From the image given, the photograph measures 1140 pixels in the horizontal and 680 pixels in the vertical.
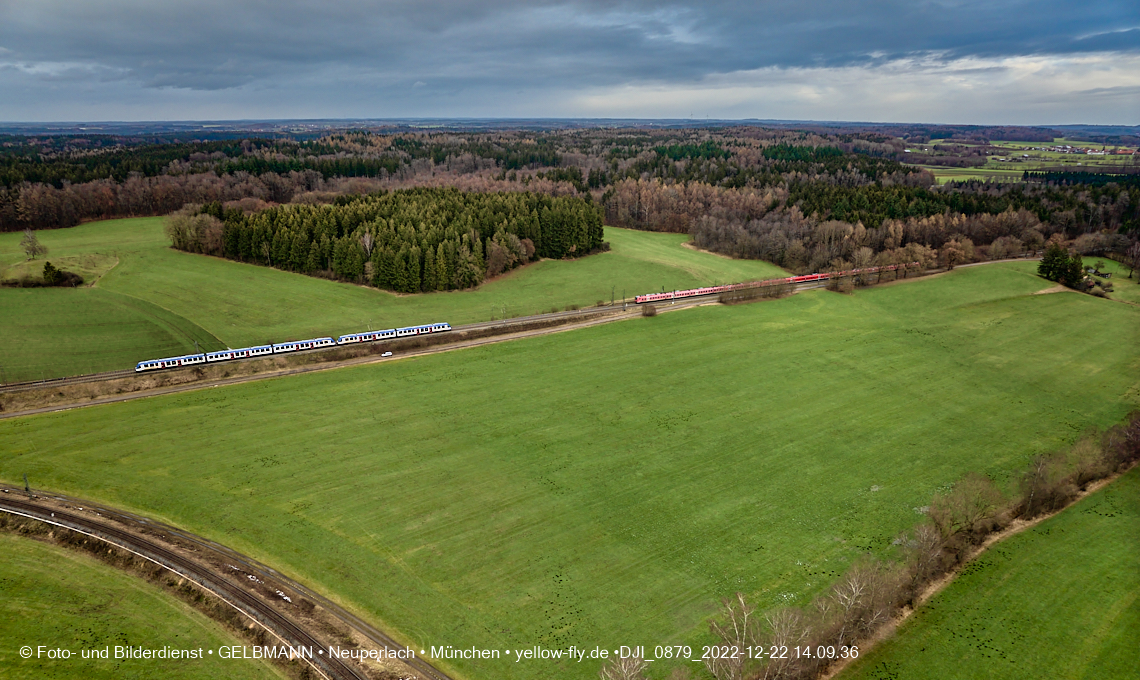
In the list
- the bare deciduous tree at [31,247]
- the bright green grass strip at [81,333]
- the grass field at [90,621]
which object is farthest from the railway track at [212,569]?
the bare deciduous tree at [31,247]

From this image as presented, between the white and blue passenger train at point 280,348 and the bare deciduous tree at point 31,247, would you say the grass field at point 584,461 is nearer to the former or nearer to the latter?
the white and blue passenger train at point 280,348

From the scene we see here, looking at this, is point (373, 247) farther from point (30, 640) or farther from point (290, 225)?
point (30, 640)

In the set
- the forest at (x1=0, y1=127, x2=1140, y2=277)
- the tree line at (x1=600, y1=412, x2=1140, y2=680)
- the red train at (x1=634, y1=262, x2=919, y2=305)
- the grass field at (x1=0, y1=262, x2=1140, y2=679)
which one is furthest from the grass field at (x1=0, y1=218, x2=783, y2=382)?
the tree line at (x1=600, y1=412, x2=1140, y2=680)

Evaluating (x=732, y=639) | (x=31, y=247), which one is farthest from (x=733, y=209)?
(x=31, y=247)

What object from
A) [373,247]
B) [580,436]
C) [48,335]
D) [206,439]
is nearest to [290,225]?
[373,247]

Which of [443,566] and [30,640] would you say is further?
[443,566]
